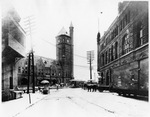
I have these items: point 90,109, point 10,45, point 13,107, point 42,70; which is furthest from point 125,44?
point 42,70

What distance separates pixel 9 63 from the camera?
20.6 meters

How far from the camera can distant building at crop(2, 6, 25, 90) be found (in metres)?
16.2

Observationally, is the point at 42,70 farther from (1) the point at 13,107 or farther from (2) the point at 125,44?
(1) the point at 13,107

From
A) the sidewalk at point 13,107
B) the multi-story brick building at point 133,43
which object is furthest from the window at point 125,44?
the sidewalk at point 13,107

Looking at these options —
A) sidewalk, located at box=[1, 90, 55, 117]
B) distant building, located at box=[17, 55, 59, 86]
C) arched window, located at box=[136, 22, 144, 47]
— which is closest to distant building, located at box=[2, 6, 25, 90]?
sidewalk, located at box=[1, 90, 55, 117]

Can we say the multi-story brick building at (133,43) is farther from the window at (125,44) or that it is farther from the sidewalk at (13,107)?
the sidewalk at (13,107)

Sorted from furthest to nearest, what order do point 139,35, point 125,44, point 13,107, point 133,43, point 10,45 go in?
point 125,44 < point 133,43 < point 139,35 < point 10,45 < point 13,107

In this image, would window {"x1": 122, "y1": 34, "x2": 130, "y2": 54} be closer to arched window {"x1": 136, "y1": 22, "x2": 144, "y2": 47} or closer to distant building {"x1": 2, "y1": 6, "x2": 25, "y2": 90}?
arched window {"x1": 136, "y1": 22, "x2": 144, "y2": 47}

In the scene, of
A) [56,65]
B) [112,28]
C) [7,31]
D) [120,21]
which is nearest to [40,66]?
[56,65]

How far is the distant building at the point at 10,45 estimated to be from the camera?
16178 millimetres

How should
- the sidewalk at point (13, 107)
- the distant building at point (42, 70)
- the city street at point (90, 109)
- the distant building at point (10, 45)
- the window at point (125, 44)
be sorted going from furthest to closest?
the distant building at point (42, 70) < the window at point (125, 44) < the distant building at point (10, 45) < the sidewalk at point (13, 107) < the city street at point (90, 109)

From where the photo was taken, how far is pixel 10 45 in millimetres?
16875

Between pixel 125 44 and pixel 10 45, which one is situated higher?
pixel 125 44

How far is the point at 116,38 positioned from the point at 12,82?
45.0ft
